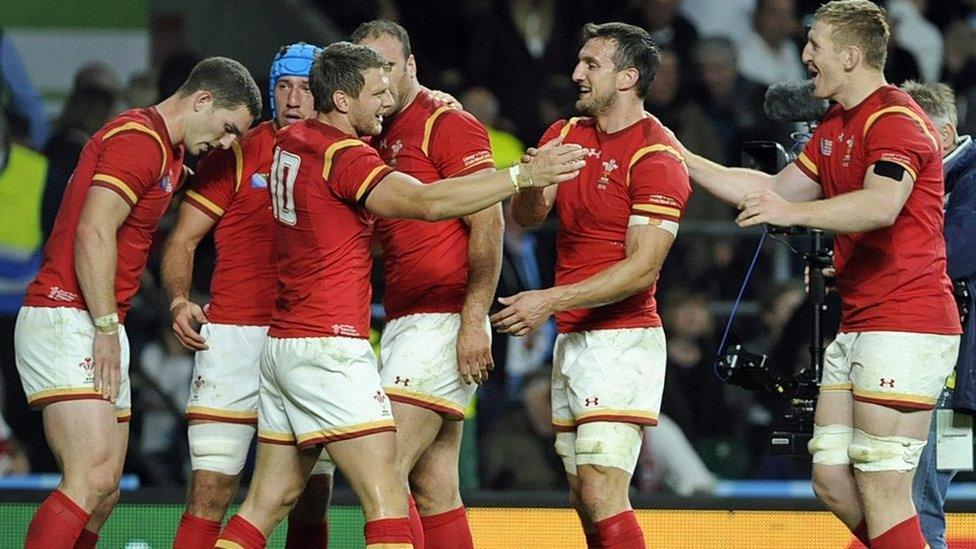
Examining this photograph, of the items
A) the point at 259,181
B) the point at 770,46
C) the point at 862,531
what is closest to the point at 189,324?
the point at 259,181

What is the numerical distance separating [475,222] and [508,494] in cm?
200

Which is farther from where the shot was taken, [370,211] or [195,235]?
[195,235]

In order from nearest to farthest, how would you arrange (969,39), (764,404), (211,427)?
(211,427) → (764,404) → (969,39)

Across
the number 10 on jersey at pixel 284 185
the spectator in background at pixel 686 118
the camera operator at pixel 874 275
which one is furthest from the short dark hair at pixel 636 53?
the spectator in background at pixel 686 118

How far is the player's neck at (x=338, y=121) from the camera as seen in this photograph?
5789 mm

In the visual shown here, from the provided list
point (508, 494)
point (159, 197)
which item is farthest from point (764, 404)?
point (159, 197)

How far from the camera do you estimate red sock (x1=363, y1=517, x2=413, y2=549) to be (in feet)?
18.4

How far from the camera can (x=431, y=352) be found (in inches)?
244

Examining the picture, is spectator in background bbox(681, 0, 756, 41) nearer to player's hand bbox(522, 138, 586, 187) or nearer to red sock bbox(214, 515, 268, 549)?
player's hand bbox(522, 138, 586, 187)

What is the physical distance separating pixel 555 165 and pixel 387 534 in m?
1.32

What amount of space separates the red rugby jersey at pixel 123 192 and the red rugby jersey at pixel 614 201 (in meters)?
1.41

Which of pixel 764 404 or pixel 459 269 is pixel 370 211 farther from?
pixel 764 404

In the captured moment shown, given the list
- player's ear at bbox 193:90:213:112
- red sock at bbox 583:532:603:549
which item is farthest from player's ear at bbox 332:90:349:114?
red sock at bbox 583:532:603:549

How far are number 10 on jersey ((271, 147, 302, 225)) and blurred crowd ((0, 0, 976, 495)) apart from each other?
9.74 ft
